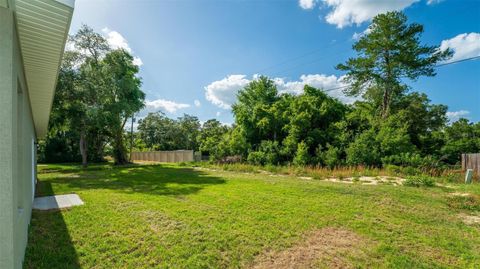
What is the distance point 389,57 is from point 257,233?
17534 millimetres

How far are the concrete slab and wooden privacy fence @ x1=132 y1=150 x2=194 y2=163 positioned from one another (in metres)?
18.8

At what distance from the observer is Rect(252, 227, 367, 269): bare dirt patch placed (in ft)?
11.2

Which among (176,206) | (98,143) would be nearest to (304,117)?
(176,206)

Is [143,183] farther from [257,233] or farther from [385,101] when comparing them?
[385,101]

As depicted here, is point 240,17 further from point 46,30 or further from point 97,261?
point 97,261

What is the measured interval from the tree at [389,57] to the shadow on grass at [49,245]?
17955mm

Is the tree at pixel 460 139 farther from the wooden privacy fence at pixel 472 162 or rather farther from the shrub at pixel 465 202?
the shrub at pixel 465 202

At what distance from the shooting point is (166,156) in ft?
97.1

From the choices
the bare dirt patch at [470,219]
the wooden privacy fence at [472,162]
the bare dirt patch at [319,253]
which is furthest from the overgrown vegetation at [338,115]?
the bare dirt patch at [319,253]

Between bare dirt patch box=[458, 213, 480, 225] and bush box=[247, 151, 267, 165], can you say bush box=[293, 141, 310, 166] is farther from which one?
bare dirt patch box=[458, 213, 480, 225]

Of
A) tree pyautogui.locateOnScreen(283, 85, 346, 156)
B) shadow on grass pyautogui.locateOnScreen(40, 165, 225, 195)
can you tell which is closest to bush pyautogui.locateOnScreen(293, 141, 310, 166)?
tree pyautogui.locateOnScreen(283, 85, 346, 156)

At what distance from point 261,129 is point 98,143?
1944 cm

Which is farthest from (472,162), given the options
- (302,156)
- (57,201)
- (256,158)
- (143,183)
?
(57,201)

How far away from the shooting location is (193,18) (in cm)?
1003
